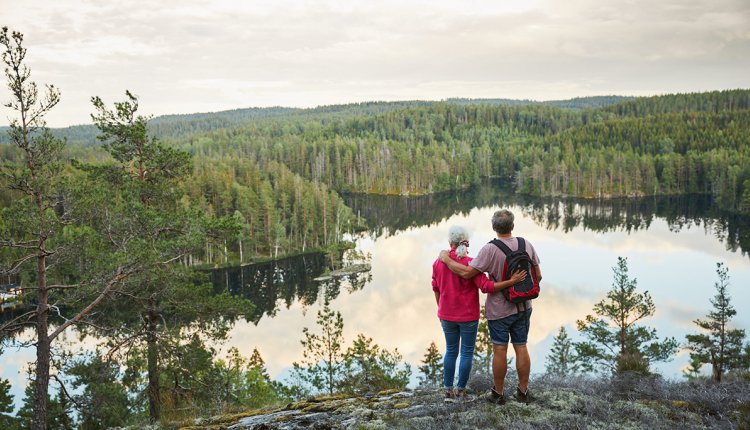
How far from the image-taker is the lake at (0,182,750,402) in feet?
118

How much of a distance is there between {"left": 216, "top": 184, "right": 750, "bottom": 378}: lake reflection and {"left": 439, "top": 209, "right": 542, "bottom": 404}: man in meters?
4.43

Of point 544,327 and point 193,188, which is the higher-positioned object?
point 193,188

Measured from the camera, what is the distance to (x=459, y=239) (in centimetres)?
667

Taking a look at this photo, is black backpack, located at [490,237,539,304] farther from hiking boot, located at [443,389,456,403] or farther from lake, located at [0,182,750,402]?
lake, located at [0,182,750,402]

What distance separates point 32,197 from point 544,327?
33.0m

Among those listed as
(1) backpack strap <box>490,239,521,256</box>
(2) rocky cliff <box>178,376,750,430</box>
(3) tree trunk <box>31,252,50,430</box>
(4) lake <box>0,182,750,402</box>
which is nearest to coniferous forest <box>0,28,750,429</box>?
(3) tree trunk <box>31,252,50,430</box>

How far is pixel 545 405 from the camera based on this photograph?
6469mm

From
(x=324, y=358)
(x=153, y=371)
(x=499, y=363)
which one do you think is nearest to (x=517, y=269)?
(x=499, y=363)

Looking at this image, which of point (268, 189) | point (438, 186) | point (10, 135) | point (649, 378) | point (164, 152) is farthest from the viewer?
point (438, 186)

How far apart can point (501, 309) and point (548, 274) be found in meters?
48.0

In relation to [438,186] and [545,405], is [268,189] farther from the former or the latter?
[545,405]

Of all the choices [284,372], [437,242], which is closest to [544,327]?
[284,372]

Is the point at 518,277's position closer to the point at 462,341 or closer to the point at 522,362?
the point at 522,362

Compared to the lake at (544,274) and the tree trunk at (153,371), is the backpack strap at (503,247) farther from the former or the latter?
the lake at (544,274)
